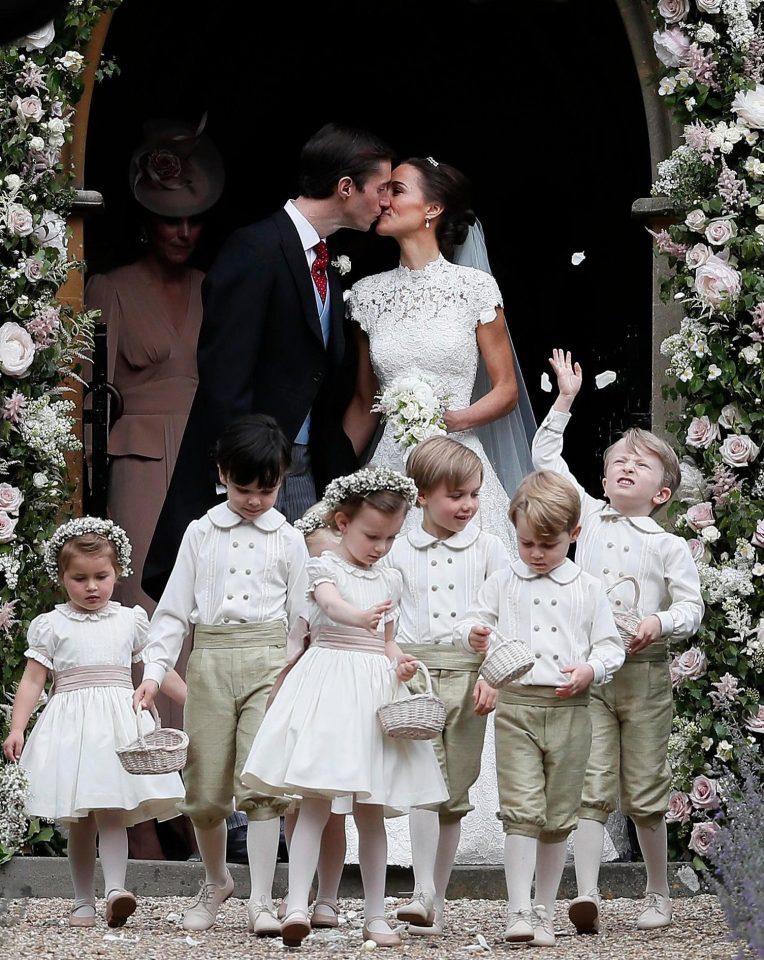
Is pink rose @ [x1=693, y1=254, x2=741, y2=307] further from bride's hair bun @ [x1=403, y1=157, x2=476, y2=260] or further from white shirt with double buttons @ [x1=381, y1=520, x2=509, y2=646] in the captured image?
white shirt with double buttons @ [x1=381, y1=520, x2=509, y2=646]

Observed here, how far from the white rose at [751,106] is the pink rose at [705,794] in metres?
2.25

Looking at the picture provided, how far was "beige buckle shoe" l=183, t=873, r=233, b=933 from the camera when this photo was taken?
18.3 ft

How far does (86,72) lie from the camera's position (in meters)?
6.98

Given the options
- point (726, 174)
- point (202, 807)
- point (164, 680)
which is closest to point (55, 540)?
point (164, 680)

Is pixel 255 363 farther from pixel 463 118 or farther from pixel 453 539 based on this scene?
pixel 463 118

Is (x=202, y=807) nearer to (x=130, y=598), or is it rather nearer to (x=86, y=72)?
(x=130, y=598)

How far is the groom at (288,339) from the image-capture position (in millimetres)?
6461

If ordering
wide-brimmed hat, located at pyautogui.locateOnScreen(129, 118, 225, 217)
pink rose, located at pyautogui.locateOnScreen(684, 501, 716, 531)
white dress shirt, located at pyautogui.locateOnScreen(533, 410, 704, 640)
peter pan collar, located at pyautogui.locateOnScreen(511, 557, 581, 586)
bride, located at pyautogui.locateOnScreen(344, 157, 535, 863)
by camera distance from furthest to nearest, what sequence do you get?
wide-brimmed hat, located at pyautogui.locateOnScreen(129, 118, 225, 217), bride, located at pyautogui.locateOnScreen(344, 157, 535, 863), pink rose, located at pyautogui.locateOnScreen(684, 501, 716, 531), white dress shirt, located at pyautogui.locateOnScreen(533, 410, 704, 640), peter pan collar, located at pyautogui.locateOnScreen(511, 557, 581, 586)

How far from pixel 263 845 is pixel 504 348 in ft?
8.04

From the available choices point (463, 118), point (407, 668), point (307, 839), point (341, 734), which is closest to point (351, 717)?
point (341, 734)

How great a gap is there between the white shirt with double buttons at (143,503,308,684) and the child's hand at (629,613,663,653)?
38.1 inches

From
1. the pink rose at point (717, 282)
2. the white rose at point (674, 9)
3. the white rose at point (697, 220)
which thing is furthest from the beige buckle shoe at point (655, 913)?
the white rose at point (674, 9)

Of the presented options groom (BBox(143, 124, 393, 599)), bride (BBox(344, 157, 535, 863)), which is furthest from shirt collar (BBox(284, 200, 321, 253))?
bride (BBox(344, 157, 535, 863))

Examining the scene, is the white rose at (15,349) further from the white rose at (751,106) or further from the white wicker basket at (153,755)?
the white rose at (751,106)
